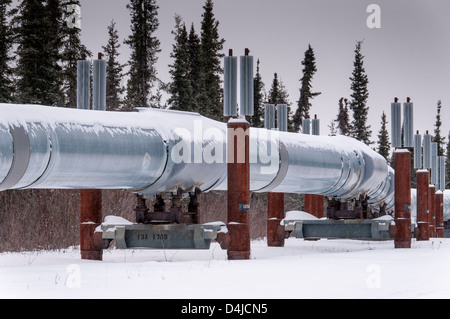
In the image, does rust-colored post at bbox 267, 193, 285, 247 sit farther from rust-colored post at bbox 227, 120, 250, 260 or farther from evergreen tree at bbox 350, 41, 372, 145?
evergreen tree at bbox 350, 41, 372, 145

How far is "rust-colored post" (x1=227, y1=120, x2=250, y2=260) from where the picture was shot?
13.8 metres

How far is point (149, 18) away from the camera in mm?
49406

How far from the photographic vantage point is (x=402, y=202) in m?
19.0

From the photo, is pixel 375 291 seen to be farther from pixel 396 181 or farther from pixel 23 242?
pixel 23 242

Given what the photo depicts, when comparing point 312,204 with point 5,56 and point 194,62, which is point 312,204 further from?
point 194,62

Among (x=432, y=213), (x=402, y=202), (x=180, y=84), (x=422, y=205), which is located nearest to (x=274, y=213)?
(x=402, y=202)

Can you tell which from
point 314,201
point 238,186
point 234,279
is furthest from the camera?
point 314,201

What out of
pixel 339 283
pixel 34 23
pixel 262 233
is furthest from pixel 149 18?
pixel 339 283

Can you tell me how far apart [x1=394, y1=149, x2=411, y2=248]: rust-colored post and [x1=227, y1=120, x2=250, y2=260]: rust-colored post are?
612 cm

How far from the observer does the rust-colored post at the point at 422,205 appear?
2420cm

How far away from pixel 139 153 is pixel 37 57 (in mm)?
22985

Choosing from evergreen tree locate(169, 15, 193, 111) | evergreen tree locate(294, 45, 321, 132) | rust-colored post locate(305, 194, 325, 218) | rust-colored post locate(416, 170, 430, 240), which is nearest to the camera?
rust-colored post locate(416, 170, 430, 240)

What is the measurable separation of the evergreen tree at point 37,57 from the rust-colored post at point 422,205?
1528 cm
